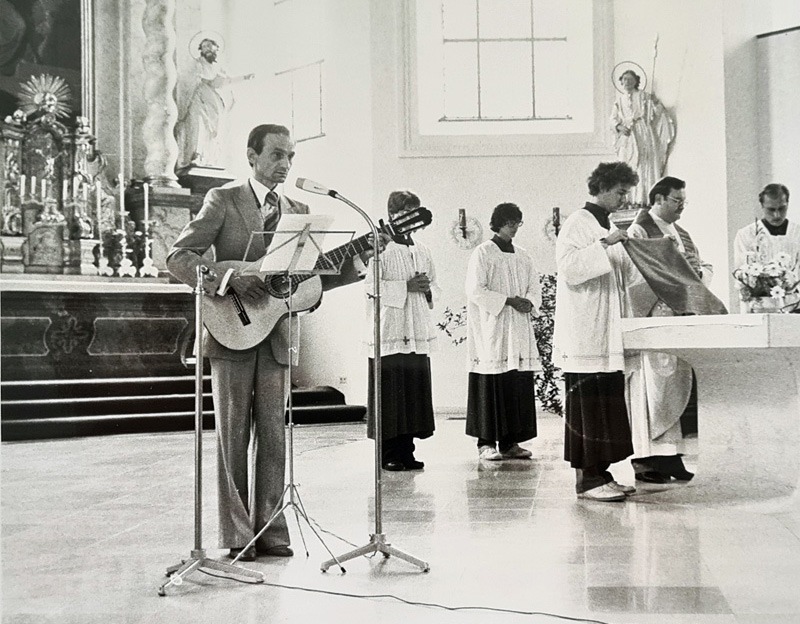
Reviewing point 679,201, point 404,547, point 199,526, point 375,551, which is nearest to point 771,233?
point 679,201

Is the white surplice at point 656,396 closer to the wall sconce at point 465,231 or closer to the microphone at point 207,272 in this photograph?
the wall sconce at point 465,231

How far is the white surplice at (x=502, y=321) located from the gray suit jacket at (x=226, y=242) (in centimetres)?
176

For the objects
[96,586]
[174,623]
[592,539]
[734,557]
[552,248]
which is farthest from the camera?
[552,248]

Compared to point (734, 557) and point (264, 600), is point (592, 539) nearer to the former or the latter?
point (734, 557)

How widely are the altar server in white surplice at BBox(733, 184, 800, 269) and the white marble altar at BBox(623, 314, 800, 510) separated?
0.92ft

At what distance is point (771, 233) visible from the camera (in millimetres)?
4320

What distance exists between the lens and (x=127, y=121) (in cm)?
578

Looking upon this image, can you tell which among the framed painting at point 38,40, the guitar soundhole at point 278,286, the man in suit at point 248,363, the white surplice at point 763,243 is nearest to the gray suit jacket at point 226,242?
the man in suit at point 248,363

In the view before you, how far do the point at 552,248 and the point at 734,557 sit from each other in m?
2.05

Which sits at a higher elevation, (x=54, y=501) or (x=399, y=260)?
(x=399, y=260)

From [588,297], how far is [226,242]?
1.93 meters

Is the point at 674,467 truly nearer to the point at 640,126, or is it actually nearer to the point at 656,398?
the point at 656,398

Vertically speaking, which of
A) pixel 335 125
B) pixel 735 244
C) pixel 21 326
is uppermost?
pixel 335 125

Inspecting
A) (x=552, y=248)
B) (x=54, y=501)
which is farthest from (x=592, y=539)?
(x=54, y=501)
